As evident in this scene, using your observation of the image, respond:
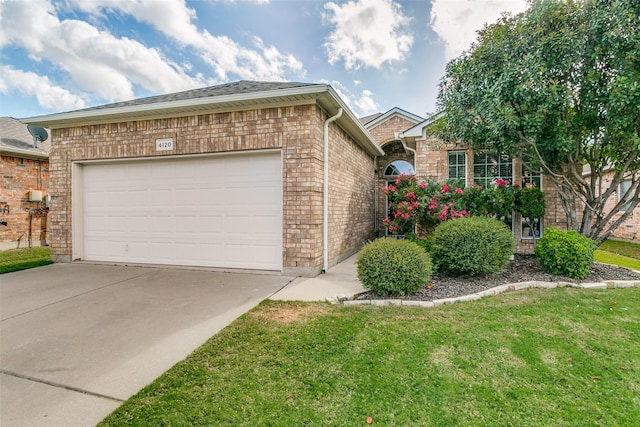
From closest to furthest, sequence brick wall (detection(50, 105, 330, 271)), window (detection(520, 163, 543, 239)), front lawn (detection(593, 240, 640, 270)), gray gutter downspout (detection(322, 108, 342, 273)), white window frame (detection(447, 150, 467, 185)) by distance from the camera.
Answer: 1. brick wall (detection(50, 105, 330, 271))
2. gray gutter downspout (detection(322, 108, 342, 273))
3. front lawn (detection(593, 240, 640, 270))
4. window (detection(520, 163, 543, 239))
5. white window frame (detection(447, 150, 467, 185))

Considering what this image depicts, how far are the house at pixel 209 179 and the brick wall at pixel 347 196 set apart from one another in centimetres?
6

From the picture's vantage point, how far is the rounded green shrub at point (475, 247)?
4.99 meters

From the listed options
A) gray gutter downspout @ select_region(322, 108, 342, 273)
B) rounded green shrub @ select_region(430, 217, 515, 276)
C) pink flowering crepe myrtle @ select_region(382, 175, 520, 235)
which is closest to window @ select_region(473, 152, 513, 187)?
pink flowering crepe myrtle @ select_region(382, 175, 520, 235)

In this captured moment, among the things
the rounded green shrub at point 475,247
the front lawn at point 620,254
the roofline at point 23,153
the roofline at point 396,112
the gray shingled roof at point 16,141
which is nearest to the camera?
the rounded green shrub at point 475,247

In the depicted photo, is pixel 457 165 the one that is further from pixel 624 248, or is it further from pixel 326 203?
pixel 624 248

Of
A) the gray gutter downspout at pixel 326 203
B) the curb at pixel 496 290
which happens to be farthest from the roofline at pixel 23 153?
the curb at pixel 496 290

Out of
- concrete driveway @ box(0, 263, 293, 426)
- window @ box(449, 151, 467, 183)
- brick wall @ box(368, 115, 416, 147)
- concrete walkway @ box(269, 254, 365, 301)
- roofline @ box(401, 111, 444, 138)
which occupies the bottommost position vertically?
concrete driveway @ box(0, 263, 293, 426)

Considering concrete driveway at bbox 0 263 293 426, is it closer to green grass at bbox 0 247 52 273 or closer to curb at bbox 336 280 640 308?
green grass at bbox 0 247 52 273

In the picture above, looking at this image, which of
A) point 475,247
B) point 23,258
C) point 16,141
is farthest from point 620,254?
point 16,141

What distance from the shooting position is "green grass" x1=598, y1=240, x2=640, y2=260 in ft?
27.8

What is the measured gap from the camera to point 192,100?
19.0 feet

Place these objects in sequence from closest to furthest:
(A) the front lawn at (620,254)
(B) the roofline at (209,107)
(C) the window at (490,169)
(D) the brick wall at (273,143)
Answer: (B) the roofline at (209,107) < (D) the brick wall at (273,143) < (A) the front lawn at (620,254) < (C) the window at (490,169)

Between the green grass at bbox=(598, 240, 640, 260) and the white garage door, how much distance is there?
1013 cm

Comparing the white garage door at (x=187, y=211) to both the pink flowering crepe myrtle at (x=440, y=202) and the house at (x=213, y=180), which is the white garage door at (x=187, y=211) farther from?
the pink flowering crepe myrtle at (x=440, y=202)
